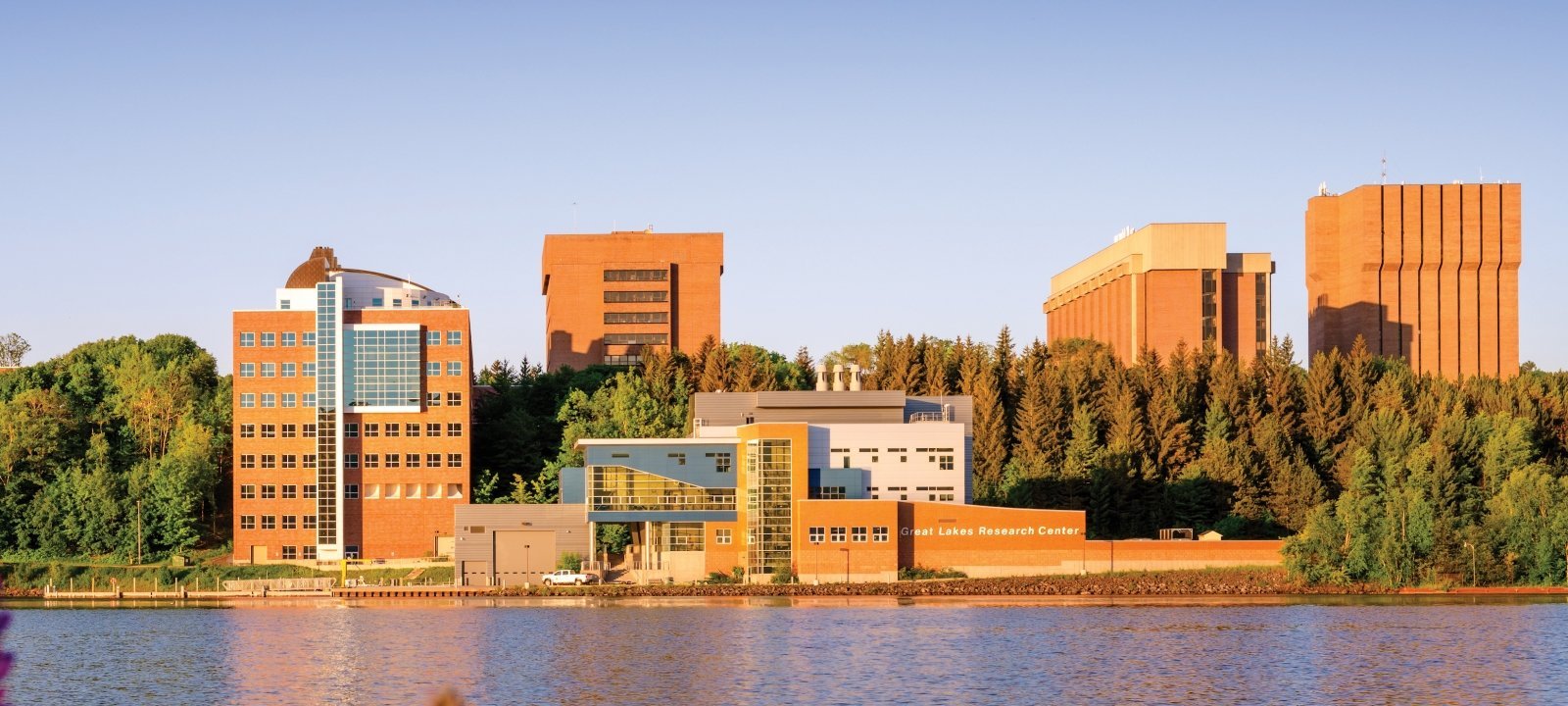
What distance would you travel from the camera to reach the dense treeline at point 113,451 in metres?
133

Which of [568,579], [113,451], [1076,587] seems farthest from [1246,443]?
[113,451]

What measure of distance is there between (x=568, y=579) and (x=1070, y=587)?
112ft

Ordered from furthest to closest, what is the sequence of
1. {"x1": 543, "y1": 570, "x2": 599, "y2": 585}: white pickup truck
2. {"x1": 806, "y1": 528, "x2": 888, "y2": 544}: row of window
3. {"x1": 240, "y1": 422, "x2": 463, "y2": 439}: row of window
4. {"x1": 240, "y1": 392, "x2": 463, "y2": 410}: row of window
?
1. {"x1": 240, "y1": 422, "x2": 463, "y2": 439}: row of window
2. {"x1": 240, "y1": 392, "x2": 463, "y2": 410}: row of window
3. {"x1": 543, "y1": 570, "x2": 599, "y2": 585}: white pickup truck
4. {"x1": 806, "y1": 528, "x2": 888, "y2": 544}: row of window

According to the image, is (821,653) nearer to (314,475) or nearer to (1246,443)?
(314,475)

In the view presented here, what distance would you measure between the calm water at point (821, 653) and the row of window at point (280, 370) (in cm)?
2906

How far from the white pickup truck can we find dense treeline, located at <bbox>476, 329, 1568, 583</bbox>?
13647mm

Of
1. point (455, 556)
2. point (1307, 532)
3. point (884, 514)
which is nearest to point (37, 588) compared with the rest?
point (455, 556)

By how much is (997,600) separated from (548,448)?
5179cm

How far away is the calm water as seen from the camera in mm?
65125

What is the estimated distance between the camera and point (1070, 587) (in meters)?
112

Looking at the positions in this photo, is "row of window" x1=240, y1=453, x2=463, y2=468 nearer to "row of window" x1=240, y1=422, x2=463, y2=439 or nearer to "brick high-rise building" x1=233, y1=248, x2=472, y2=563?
"brick high-rise building" x1=233, y1=248, x2=472, y2=563

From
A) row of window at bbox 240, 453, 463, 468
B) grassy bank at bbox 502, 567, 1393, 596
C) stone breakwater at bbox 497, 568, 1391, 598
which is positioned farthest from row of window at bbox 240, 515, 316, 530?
grassy bank at bbox 502, 567, 1393, 596

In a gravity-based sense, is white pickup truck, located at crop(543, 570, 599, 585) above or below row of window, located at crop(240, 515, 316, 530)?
below

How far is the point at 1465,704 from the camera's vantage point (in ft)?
197
